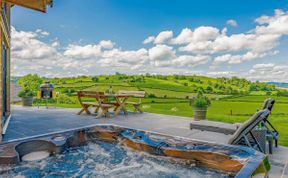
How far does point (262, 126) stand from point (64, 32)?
12813 millimetres

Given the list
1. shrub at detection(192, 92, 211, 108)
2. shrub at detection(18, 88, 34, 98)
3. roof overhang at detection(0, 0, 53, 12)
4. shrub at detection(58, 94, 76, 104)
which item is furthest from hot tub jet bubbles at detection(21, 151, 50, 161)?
shrub at detection(58, 94, 76, 104)

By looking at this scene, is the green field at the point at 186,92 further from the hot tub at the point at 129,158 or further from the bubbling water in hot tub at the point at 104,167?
the bubbling water in hot tub at the point at 104,167

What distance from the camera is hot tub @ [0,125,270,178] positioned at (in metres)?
3.14

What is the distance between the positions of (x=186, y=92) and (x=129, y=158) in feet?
30.4

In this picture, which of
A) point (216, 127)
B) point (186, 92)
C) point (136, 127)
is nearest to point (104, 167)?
point (136, 127)

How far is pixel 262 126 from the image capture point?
A: 144 inches

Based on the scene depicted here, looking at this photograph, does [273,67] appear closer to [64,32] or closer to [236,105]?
[236,105]

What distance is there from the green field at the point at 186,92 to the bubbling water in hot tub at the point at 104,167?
14.9ft

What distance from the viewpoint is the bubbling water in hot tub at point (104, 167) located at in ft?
10.5

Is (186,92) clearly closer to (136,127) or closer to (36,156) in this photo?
(136,127)

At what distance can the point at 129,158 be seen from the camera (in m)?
3.88

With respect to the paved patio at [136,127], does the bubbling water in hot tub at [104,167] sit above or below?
below

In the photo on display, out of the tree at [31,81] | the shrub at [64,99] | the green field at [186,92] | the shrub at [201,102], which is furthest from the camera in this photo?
the shrub at [64,99]

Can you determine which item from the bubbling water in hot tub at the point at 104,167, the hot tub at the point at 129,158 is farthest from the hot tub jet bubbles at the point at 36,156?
the bubbling water in hot tub at the point at 104,167
